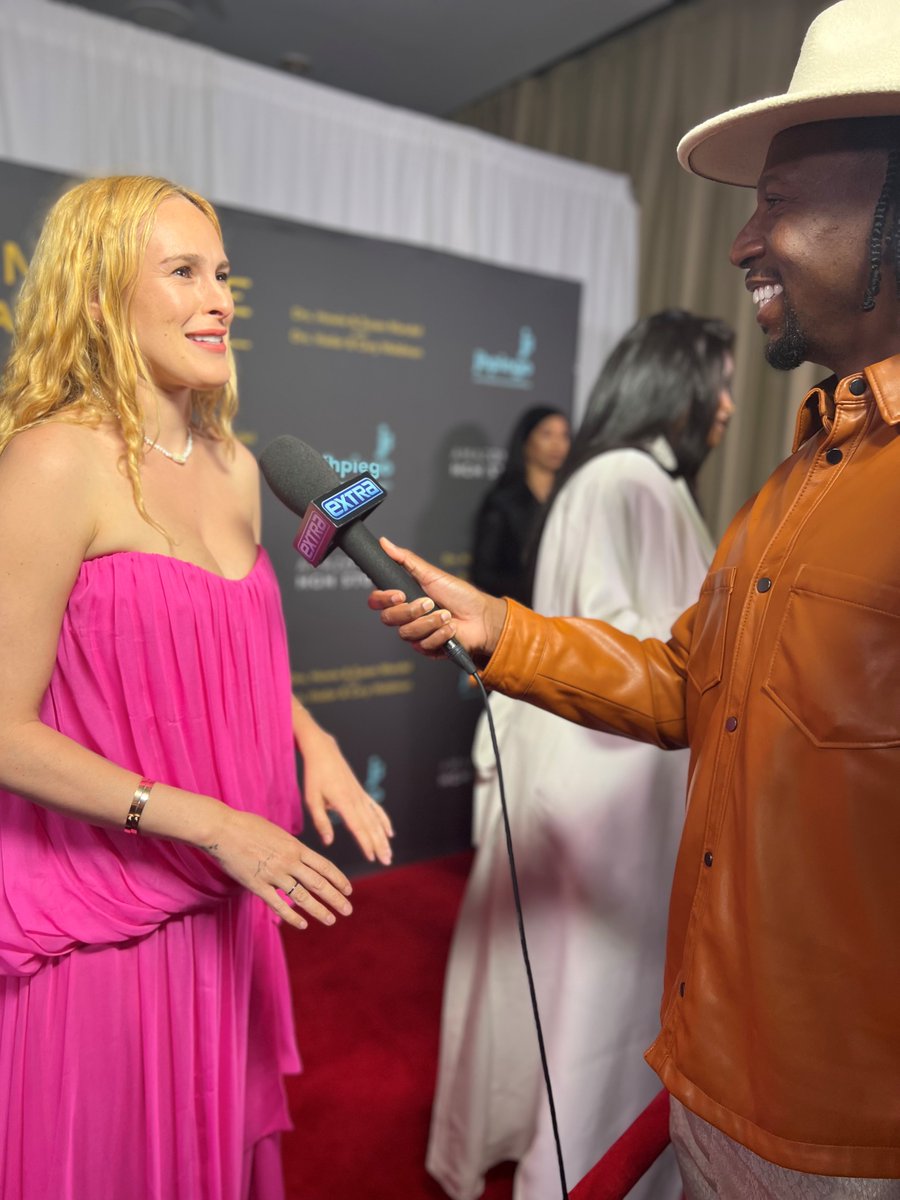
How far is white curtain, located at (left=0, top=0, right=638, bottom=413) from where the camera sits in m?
3.43

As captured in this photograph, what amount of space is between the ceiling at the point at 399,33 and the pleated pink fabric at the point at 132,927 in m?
4.44

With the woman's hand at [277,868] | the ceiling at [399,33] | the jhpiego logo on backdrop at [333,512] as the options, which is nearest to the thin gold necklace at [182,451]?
the jhpiego logo on backdrop at [333,512]

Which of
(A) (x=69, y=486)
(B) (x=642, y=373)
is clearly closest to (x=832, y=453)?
(A) (x=69, y=486)

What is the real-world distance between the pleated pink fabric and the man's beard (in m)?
0.80

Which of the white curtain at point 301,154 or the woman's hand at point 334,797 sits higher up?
the white curtain at point 301,154

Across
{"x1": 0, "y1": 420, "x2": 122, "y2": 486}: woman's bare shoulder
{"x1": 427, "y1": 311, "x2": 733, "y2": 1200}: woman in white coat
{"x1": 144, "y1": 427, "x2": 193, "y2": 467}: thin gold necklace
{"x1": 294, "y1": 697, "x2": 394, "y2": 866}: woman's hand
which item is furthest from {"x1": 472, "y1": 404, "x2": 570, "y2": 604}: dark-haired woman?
{"x1": 0, "y1": 420, "x2": 122, "y2": 486}: woman's bare shoulder

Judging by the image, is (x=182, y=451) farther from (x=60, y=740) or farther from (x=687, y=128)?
(x=687, y=128)

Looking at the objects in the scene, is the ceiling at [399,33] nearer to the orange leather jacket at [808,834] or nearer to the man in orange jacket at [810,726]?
the man in orange jacket at [810,726]

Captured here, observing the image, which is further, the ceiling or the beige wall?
the ceiling

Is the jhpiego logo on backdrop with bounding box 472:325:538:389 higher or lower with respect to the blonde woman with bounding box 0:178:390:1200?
higher

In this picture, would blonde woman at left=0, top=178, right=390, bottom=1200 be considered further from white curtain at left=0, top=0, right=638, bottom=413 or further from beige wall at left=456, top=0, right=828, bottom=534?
beige wall at left=456, top=0, right=828, bottom=534

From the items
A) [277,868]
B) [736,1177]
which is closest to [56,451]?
[277,868]

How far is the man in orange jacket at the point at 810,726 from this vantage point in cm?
104

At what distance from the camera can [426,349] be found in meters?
3.83
